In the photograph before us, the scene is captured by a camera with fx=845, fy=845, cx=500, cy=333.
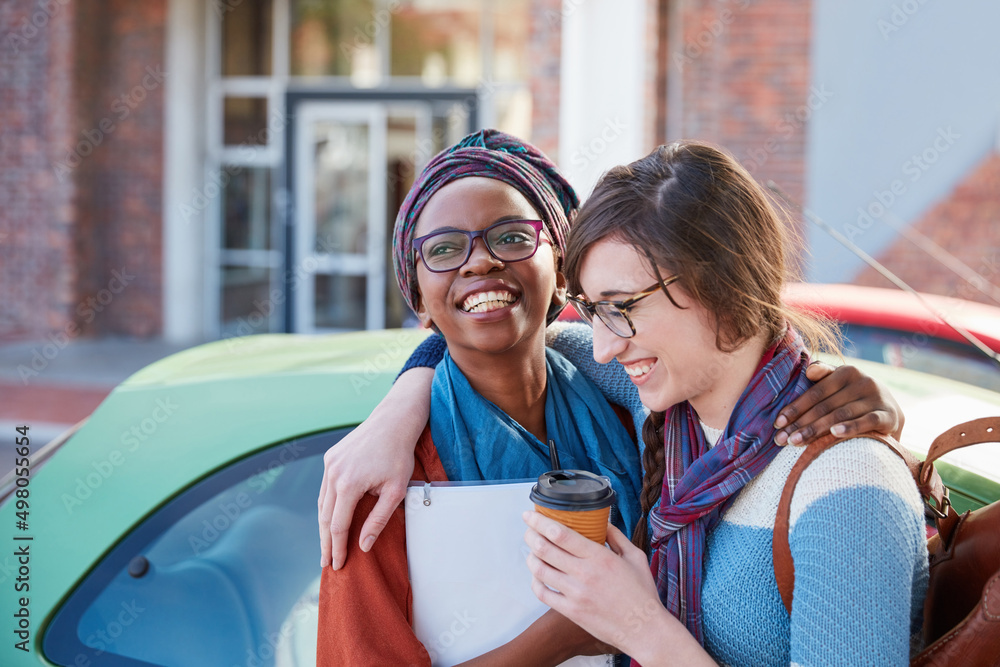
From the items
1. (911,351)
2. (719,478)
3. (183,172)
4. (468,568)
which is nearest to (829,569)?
(719,478)

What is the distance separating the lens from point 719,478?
1384mm

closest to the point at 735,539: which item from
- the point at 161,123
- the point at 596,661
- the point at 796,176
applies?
the point at 596,661

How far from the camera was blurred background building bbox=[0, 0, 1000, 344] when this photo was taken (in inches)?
292

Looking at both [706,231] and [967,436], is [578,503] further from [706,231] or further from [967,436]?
[967,436]

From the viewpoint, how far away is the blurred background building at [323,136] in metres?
7.43

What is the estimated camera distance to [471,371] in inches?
68.2

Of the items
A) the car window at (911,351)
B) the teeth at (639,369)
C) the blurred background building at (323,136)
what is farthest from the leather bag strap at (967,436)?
the blurred background building at (323,136)

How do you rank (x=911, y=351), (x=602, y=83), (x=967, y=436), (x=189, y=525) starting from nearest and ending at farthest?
1. (x=967, y=436)
2. (x=189, y=525)
3. (x=911, y=351)
4. (x=602, y=83)

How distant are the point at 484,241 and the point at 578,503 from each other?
57cm

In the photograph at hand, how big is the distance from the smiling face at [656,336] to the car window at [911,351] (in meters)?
1.94

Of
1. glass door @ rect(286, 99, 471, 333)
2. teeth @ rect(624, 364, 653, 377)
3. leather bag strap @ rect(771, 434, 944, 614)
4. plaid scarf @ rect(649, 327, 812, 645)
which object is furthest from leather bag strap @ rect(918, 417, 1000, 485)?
glass door @ rect(286, 99, 471, 333)

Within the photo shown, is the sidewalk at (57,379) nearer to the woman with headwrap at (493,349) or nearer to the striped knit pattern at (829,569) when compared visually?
the woman with headwrap at (493,349)

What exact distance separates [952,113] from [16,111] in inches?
387

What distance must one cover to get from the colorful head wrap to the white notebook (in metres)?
0.50
